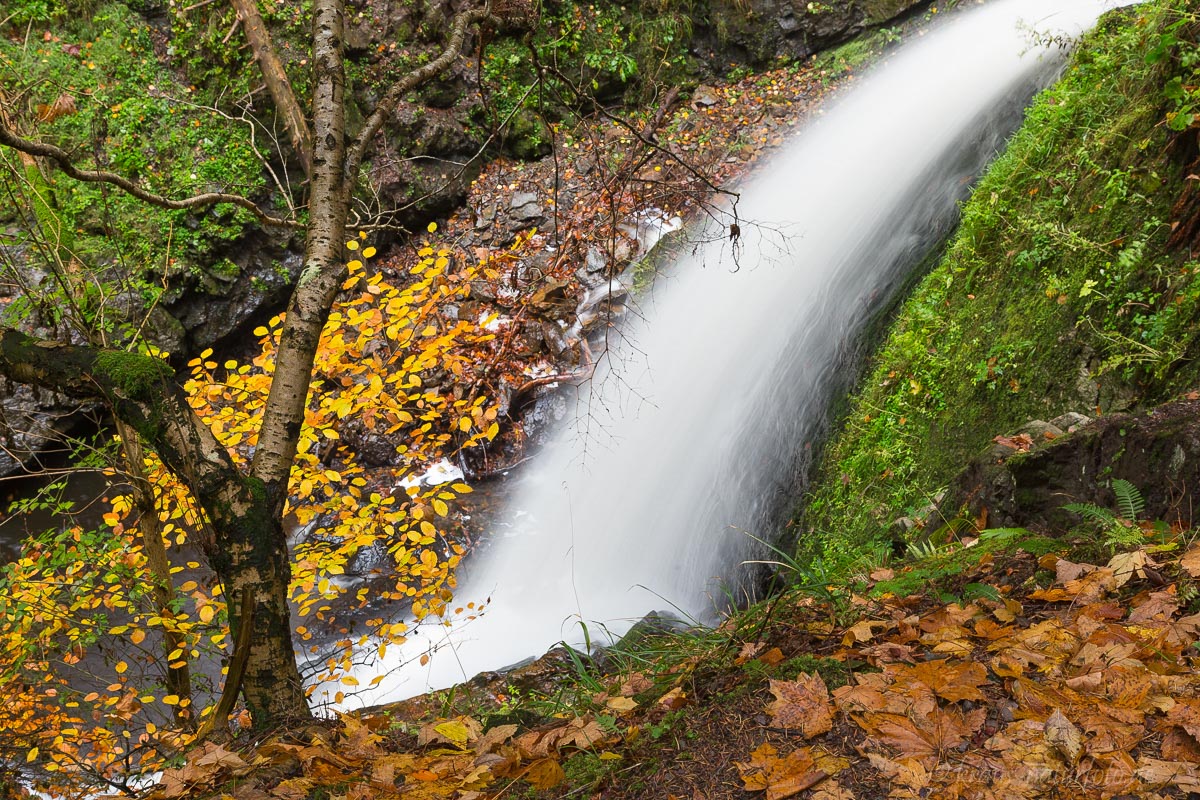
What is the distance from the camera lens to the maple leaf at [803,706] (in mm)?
1770

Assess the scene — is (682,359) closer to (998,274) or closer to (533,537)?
(533,537)

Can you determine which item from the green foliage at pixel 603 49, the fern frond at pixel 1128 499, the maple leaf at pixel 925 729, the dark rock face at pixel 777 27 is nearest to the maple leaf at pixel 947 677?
the maple leaf at pixel 925 729

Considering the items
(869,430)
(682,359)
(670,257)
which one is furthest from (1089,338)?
(670,257)

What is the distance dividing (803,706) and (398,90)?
108 inches

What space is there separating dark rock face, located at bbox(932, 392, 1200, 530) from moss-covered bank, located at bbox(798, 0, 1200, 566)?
0.76m

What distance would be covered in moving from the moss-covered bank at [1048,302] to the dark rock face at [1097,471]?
0.76 m

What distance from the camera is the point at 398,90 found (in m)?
2.94

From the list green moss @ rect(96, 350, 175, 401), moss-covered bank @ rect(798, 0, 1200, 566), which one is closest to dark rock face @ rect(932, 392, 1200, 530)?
moss-covered bank @ rect(798, 0, 1200, 566)

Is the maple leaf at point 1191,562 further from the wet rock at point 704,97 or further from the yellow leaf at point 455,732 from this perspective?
the wet rock at point 704,97

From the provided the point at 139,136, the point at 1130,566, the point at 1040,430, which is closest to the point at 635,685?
the point at 1130,566

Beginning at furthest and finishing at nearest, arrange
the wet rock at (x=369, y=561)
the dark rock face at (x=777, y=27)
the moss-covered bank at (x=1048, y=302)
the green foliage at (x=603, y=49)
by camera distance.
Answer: the green foliage at (x=603, y=49), the dark rock face at (x=777, y=27), the wet rock at (x=369, y=561), the moss-covered bank at (x=1048, y=302)

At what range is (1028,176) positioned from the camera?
4984mm

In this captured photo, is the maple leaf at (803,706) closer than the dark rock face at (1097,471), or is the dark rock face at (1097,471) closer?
the maple leaf at (803,706)

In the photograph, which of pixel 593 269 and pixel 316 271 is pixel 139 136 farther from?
pixel 316 271
